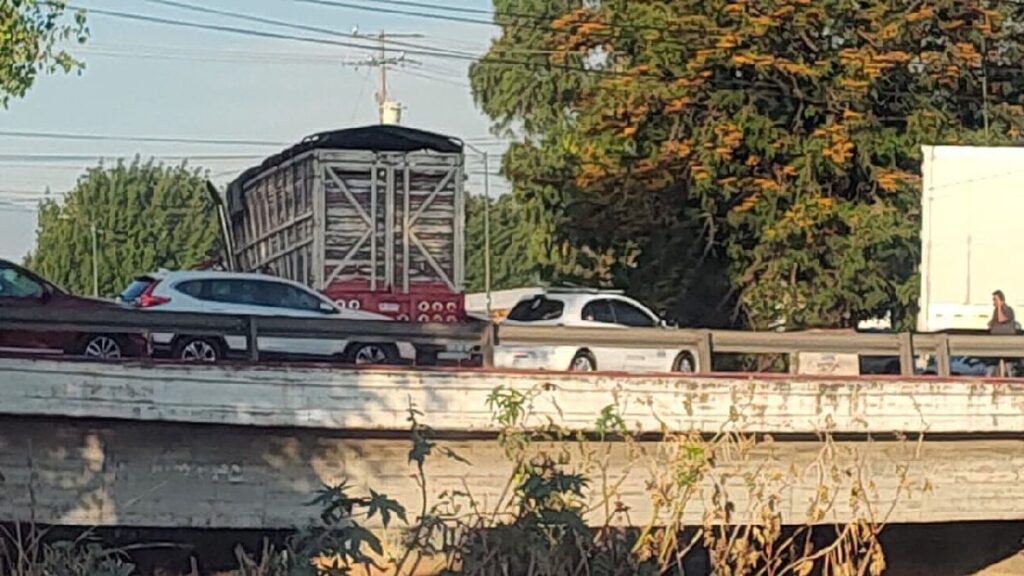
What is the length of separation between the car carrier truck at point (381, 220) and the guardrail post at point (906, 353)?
11.0 m

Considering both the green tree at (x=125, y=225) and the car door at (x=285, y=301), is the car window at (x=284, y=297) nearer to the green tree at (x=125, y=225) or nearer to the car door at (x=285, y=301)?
the car door at (x=285, y=301)

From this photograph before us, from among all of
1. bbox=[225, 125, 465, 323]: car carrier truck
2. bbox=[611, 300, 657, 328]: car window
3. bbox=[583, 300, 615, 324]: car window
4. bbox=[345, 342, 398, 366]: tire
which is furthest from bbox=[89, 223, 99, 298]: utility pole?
bbox=[345, 342, 398, 366]: tire

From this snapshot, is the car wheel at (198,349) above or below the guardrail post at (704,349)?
below

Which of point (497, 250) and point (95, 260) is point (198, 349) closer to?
point (95, 260)

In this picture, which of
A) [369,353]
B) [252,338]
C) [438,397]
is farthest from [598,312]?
[252,338]

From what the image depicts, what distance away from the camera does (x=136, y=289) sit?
21609 millimetres

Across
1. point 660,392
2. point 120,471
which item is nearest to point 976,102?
point 660,392

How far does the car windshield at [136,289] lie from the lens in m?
21.4

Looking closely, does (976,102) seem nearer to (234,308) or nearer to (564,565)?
(234,308)

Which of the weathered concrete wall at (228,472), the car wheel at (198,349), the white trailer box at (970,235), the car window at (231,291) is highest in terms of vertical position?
the white trailer box at (970,235)

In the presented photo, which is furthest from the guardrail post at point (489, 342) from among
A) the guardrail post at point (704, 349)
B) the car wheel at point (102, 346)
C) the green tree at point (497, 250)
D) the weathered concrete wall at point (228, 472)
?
the green tree at point (497, 250)

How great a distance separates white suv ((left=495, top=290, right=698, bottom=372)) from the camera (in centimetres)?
2208

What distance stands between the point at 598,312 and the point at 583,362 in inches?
133

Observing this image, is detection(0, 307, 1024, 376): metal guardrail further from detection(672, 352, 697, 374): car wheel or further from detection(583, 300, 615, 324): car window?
detection(583, 300, 615, 324): car window
